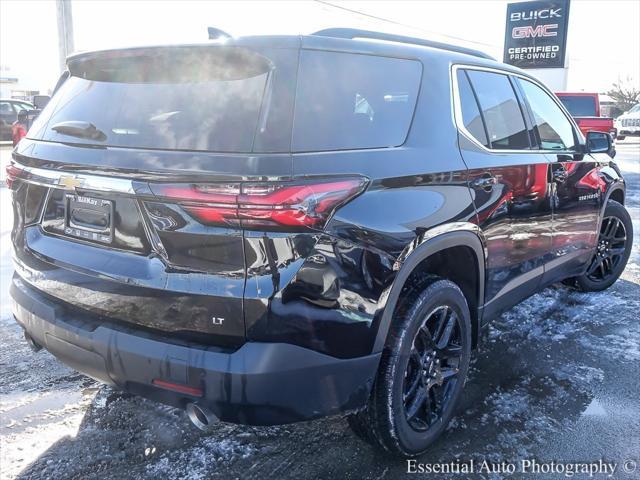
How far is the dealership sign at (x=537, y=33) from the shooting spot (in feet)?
76.8

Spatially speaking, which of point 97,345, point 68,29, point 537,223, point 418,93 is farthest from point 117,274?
point 68,29

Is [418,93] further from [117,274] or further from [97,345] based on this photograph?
[97,345]

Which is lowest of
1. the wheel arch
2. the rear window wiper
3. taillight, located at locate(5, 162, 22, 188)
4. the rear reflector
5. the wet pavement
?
the wet pavement

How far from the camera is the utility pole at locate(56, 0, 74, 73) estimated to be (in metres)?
13.3

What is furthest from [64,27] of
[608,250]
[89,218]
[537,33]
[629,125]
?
[629,125]

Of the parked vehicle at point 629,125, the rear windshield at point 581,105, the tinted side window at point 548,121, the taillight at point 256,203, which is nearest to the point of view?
the taillight at point 256,203

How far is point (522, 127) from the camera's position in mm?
3434

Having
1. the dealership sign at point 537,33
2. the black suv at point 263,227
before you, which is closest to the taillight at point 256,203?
the black suv at point 263,227

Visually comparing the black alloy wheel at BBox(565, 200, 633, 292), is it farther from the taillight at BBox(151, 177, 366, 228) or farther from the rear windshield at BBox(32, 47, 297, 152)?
the rear windshield at BBox(32, 47, 297, 152)

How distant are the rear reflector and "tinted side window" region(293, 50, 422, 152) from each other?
36.2 inches

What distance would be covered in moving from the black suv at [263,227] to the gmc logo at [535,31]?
23984 mm

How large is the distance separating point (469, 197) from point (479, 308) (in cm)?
65

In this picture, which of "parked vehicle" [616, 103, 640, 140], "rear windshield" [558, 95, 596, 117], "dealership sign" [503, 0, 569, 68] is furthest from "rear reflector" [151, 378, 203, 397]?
"parked vehicle" [616, 103, 640, 140]

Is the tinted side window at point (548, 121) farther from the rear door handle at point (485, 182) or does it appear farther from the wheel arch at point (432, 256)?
the wheel arch at point (432, 256)
